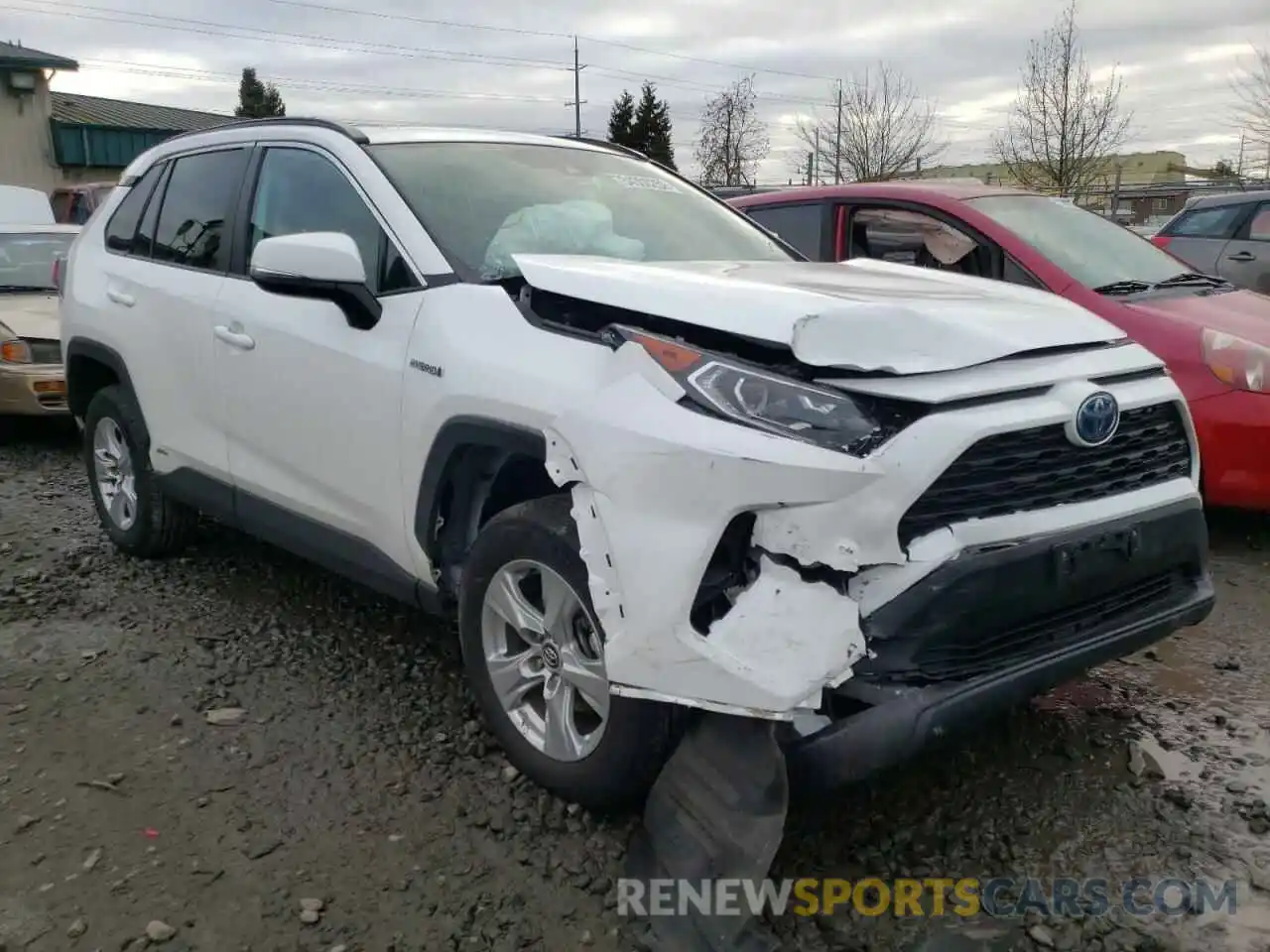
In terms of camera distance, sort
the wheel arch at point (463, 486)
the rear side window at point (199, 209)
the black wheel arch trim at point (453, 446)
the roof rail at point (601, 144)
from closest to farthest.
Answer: the black wheel arch trim at point (453, 446)
the wheel arch at point (463, 486)
the rear side window at point (199, 209)
the roof rail at point (601, 144)

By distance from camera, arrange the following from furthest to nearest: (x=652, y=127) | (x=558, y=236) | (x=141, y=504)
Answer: (x=652, y=127)
(x=141, y=504)
(x=558, y=236)

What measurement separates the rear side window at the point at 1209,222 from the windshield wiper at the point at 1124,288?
4.22 m

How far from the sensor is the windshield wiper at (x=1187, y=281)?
5.32 m

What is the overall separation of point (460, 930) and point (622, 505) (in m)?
1.03

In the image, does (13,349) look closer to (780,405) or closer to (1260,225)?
(780,405)

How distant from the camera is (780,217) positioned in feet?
21.0

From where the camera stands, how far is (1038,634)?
247 centimetres

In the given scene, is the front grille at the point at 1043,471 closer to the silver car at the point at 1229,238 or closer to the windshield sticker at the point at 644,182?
the windshield sticker at the point at 644,182

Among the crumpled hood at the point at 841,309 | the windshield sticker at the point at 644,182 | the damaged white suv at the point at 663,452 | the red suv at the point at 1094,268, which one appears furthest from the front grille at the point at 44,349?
the crumpled hood at the point at 841,309

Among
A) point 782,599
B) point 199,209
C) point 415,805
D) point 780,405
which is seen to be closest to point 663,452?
point 780,405

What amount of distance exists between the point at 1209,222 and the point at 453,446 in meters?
8.09

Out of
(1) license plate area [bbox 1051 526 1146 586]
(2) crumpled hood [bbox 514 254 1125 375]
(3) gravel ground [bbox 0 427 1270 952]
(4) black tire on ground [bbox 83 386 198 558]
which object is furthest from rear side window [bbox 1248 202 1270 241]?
(4) black tire on ground [bbox 83 386 198 558]

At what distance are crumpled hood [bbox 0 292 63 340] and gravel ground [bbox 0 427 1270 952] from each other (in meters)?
4.06

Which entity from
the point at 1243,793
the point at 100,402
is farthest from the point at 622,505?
the point at 100,402
